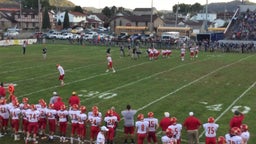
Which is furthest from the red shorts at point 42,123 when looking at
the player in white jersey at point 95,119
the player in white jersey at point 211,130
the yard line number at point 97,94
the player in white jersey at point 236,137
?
the player in white jersey at point 236,137

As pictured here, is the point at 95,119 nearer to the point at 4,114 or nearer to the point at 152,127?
the point at 152,127

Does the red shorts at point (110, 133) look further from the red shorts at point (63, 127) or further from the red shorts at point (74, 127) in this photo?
the red shorts at point (63, 127)

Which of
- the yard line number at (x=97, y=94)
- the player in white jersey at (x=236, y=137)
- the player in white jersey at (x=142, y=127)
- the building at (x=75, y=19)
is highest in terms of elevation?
the building at (x=75, y=19)

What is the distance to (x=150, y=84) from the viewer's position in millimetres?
23609

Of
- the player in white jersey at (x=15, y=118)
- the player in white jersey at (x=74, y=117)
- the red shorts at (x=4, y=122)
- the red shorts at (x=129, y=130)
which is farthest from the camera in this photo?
the red shorts at (x=4, y=122)

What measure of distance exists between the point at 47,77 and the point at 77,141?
12.4 metres

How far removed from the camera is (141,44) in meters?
50.3

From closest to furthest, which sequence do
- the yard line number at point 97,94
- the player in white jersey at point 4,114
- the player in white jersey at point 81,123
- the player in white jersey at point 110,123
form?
1. the player in white jersey at point 110,123
2. the player in white jersey at point 81,123
3. the player in white jersey at point 4,114
4. the yard line number at point 97,94

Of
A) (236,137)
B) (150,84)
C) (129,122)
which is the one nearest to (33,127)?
(129,122)

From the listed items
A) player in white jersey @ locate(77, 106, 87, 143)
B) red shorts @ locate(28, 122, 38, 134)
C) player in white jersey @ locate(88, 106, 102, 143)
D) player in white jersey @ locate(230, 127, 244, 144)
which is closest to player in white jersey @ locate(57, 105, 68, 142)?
player in white jersey @ locate(77, 106, 87, 143)

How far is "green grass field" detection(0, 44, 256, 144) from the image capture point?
18.1 meters

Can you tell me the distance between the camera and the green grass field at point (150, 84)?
18094 mm

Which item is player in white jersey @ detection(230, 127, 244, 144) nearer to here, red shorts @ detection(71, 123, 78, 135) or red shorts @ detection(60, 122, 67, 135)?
red shorts @ detection(71, 123, 78, 135)

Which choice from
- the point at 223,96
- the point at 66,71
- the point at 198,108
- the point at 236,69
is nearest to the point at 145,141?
the point at 198,108
